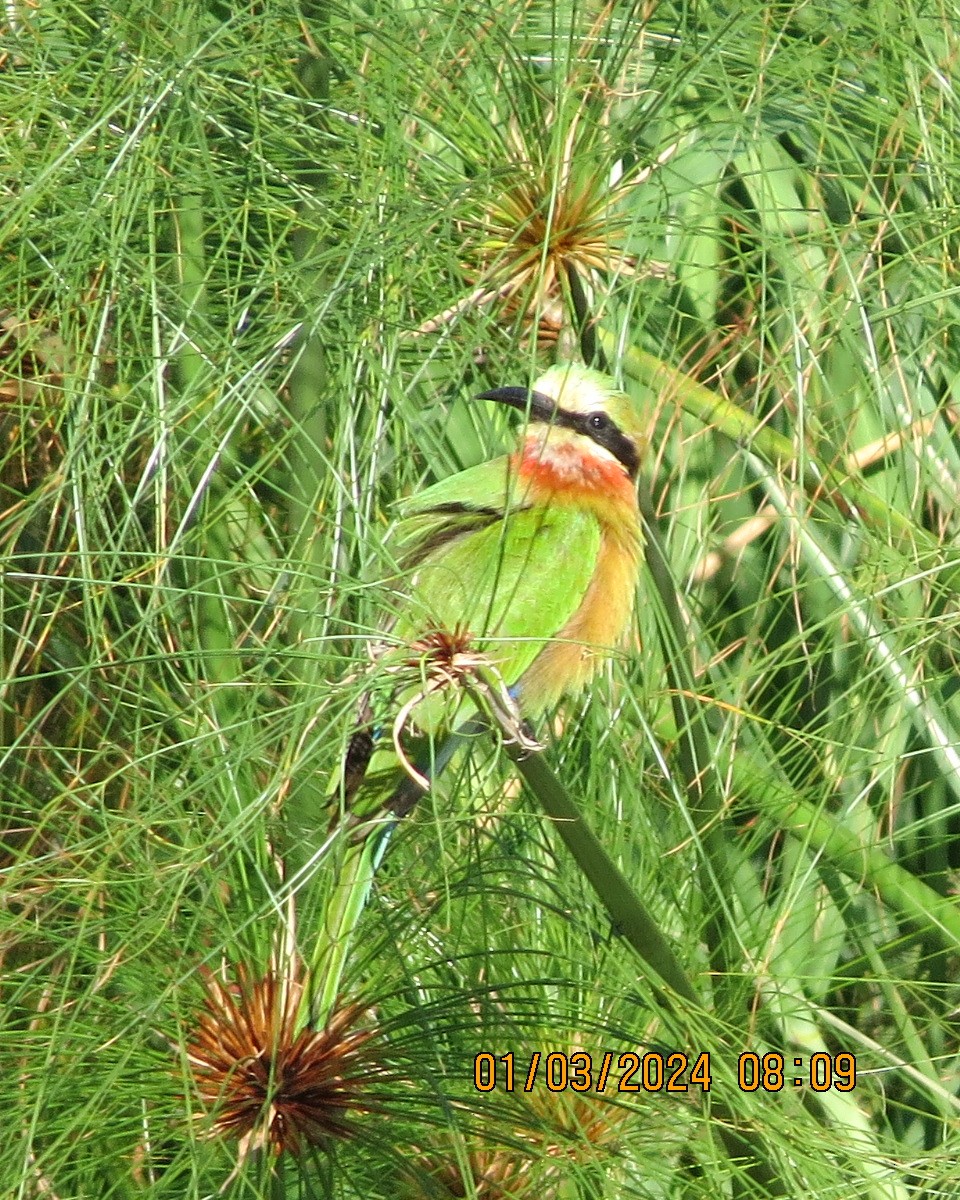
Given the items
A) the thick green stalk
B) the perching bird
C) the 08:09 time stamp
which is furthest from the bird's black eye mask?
the 08:09 time stamp

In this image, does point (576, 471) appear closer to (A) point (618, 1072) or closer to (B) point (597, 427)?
(B) point (597, 427)

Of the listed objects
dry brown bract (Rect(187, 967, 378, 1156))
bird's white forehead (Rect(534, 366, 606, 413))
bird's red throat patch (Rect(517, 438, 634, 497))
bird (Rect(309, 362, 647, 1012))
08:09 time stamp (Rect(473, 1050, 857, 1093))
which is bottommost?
08:09 time stamp (Rect(473, 1050, 857, 1093))

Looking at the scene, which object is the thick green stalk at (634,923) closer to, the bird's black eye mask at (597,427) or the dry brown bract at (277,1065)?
the dry brown bract at (277,1065)

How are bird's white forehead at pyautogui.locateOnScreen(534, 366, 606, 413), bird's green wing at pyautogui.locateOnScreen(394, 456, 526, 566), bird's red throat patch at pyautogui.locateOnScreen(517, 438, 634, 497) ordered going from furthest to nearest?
bird's red throat patch at pyautogui.locateOnScreen(517, 438, 634, 497), bird's white forehead at pyautogui.locateOnScreen(534, 366, 606, 413), bird's green wing at pyautogui.locateOnScreen(394, 456, 526, 566)

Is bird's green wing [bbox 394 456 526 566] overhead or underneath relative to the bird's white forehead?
underneath

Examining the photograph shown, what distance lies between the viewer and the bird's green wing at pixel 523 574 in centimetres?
147

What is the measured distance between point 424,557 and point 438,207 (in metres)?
0.36

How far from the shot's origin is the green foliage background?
1406 mm

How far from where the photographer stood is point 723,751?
1841 millimetres

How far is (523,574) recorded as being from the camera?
1487 mm

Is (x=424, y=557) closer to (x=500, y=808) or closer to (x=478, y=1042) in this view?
(x=500, y=808)

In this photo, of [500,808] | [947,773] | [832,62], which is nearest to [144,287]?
[500,808]

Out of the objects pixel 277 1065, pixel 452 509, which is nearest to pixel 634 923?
pixel 277 1065

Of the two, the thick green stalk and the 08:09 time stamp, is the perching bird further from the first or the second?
the 08:09 time stamp
